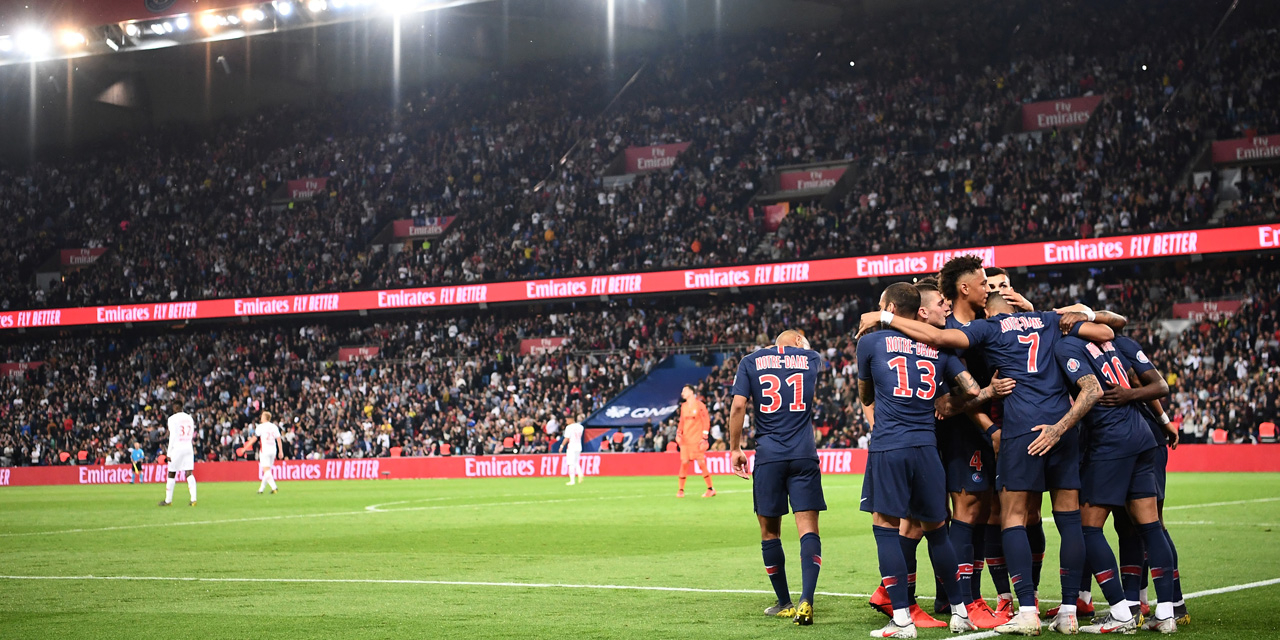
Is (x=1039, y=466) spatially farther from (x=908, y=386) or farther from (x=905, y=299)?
(x=905, y=299)

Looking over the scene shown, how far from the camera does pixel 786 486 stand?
8875mm

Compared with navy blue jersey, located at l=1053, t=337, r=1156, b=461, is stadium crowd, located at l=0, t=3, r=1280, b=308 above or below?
above

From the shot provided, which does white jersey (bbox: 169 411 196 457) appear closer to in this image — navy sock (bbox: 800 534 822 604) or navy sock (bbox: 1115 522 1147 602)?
navy sock (bbox: 800 534 822 604)

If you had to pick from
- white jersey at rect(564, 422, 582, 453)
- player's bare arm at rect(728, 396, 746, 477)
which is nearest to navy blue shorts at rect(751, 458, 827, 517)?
player's bare arm at rect(728, 396, 746, 477)

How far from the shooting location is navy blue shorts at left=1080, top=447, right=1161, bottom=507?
7746mm

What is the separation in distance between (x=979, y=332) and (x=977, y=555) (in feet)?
5.43

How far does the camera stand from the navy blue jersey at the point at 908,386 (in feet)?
25.7

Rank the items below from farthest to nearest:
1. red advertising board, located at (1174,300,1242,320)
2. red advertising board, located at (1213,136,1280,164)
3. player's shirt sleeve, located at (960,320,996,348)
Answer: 1. red advertising board, located at (1213,136,1280,164)
2. red advertising board, located at (1174,300,1242,320)
3. player's shirt sleeve, located at (960,320,996,348)

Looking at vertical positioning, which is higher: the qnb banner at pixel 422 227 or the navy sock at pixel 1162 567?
the qnb banner at pixel 422 227

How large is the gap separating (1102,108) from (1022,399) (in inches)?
1420

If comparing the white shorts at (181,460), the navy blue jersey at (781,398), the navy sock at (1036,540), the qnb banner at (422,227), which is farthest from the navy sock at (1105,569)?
the qnb banner at (422,227)

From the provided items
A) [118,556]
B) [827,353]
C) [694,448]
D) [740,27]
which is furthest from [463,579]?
[740,27]

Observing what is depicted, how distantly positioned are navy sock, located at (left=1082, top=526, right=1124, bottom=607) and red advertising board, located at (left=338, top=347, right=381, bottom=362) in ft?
140

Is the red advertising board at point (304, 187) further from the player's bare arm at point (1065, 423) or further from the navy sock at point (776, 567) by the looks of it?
the player's bare arm at point (1065, 423)
